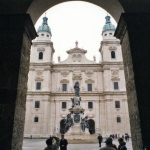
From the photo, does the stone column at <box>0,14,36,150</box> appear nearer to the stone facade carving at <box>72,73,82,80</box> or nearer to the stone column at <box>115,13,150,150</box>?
the stone column at <box>115,13,150,150</box>

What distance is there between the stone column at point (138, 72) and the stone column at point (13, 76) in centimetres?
303

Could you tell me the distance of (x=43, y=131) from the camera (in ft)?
105

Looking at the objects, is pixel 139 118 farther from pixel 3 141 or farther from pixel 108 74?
pixel 108 74

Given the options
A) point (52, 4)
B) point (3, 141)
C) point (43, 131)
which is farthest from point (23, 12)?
point (43, 131)

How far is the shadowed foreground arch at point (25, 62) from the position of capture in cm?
436

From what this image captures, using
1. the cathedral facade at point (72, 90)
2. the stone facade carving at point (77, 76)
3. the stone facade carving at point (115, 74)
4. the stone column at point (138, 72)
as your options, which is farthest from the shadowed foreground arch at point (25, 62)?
the stone facade carving at point (77, 76)

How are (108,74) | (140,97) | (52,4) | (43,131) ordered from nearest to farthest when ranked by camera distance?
1. (140,97)
2. (52,4)
3. (43,131)
4. (108,74)

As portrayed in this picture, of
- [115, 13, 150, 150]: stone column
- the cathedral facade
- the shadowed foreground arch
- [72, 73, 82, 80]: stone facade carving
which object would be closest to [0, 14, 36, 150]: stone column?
the shadowed foreground arch

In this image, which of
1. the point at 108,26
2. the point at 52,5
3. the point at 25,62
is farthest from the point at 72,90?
the point at 25,62

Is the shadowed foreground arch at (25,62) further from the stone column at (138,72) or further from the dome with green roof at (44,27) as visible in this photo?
the dome with green roof at (44,27)

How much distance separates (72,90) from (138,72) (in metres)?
31.0

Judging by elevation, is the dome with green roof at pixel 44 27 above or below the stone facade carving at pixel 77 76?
above

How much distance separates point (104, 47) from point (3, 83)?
115 ft

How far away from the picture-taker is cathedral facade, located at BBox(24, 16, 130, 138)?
108ft
